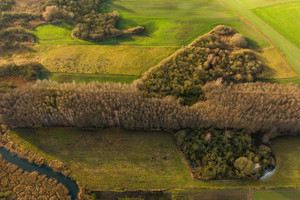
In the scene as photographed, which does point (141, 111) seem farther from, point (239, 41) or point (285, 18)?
point (285, 18)

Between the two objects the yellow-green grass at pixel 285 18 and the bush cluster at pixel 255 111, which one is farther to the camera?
the yellow-green grass at pixel 285 18

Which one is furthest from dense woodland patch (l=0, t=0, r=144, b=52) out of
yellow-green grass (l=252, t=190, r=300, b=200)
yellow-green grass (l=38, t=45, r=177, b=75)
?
yellow-green grass (l=252, t=190, r=300, b=200)

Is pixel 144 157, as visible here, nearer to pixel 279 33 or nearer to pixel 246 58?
pixel 246 58

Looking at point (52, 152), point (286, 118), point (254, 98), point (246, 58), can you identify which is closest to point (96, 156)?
point (52, 152)

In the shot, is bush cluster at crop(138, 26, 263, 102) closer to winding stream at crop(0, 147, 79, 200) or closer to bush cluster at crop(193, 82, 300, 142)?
bush cluster at crop(193, 82, 300, 142)

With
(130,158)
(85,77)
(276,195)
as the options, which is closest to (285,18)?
(276,195)

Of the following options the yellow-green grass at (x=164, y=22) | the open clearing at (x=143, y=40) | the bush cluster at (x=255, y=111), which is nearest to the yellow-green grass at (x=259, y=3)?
the open clearing at (x=143, y=40)

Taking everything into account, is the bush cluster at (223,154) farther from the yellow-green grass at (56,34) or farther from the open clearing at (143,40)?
the yellow-green grass at (56,34)

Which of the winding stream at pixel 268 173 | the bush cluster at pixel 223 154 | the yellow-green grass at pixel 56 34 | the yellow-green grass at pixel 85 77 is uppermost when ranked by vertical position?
the yellow-green grass at pixel 56 34
